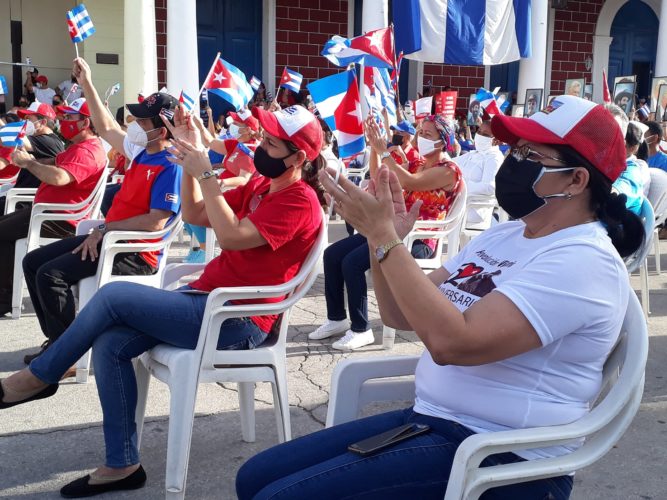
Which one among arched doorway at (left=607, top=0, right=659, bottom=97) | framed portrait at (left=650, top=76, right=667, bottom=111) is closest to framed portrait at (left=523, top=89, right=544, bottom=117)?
framed portrait at (left=650, top=76, right=667, bottom=111)

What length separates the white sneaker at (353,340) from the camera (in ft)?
15.4

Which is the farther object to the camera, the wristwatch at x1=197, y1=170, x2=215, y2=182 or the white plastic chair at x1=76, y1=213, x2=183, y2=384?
the white plastic chair at x1=76, y1=213, x2=183, y2=384

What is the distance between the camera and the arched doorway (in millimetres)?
20172

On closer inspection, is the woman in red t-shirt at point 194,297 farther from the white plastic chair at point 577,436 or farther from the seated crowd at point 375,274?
the white plastic chair at point 577,436

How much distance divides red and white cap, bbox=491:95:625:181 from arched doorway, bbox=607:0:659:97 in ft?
65.2

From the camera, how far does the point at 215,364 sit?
9.25ft

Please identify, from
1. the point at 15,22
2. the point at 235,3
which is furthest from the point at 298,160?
the point at 15,22

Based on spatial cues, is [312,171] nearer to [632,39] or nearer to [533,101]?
[533,101]

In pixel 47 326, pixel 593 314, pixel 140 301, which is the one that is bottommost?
pixel 47 326

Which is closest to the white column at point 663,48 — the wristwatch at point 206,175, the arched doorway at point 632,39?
the arched doorway at point 632,39

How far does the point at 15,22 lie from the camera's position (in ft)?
55.4

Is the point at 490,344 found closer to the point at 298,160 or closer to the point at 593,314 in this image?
Result: the point at 593,314

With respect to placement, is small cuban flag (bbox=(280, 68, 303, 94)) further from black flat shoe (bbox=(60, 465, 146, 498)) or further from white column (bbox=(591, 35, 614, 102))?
white column (bbox=(591, 35, 614, 102))

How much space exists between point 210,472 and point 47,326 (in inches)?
60.4
